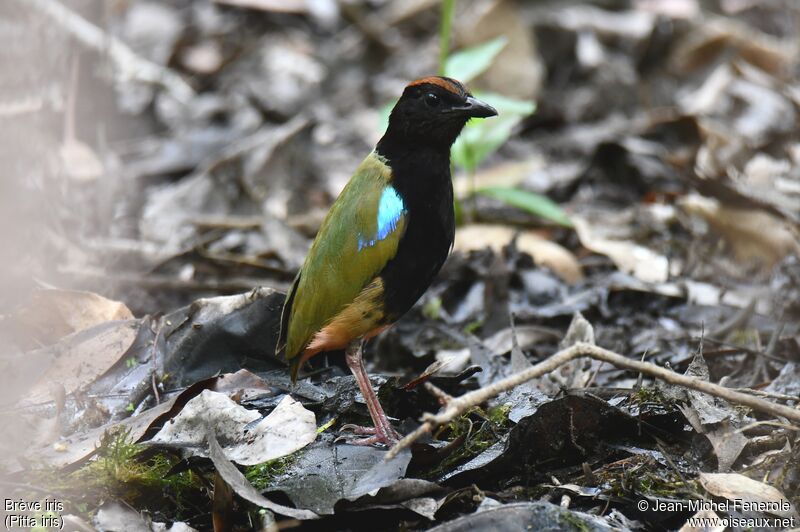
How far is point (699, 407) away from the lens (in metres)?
3.51

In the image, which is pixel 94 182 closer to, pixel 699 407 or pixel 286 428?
pixel 286 428

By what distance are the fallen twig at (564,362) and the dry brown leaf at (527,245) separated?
8.76ft

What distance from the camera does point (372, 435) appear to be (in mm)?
3834

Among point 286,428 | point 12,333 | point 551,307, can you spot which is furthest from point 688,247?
point 12,333

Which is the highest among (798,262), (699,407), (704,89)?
(704,89)

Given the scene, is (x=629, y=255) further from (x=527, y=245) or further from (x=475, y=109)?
(x=475, y=109)

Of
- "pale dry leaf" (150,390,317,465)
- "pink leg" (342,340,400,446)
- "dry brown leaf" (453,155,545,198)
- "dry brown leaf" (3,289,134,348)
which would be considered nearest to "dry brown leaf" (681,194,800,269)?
"dry brown leaf" (453,155,545,198)

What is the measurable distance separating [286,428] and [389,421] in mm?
653

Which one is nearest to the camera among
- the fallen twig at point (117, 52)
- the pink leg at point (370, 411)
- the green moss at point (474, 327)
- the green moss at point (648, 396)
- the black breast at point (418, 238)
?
the green moss at point (648, 396)

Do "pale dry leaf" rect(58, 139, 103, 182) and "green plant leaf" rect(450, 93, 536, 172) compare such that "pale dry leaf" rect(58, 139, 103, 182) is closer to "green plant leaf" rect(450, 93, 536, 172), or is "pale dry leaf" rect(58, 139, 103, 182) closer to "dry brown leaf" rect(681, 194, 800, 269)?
Result: "green plant leaf" rect(450, 93, 536, 172)

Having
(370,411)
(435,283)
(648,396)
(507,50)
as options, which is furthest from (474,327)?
(507,50)

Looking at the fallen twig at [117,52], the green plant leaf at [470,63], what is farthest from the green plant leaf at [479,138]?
the fallen twig at [117,52]

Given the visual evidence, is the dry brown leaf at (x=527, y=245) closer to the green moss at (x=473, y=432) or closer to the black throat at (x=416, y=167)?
the black throat at (x=416, y=167)

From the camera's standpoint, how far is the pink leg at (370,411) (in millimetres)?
3760
